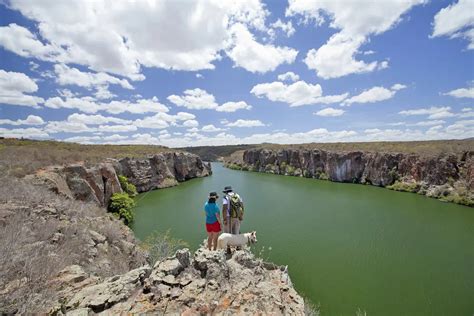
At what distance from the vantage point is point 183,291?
4973 mm

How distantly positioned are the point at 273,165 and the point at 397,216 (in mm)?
Result: 50722

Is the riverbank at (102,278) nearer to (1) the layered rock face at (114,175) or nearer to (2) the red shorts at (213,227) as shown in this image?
(2) the red shorts at (213,227)

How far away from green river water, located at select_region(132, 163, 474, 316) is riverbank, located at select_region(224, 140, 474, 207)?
23.5 feet

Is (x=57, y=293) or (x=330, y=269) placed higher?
(x=57, y=293)

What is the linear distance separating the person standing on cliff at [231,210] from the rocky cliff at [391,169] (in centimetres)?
3588

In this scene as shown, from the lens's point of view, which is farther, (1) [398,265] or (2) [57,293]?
(1) [398,265]


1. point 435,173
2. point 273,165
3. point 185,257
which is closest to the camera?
point 185,257

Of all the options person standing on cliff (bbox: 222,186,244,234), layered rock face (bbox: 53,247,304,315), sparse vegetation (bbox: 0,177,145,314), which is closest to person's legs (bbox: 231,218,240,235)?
person standing on cliff (bbox: 222,186,244,234)

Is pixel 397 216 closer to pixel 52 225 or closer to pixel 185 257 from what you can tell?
pixel 185 257

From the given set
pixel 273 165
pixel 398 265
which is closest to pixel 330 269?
pixel 398 265

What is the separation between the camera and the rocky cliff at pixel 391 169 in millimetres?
35125

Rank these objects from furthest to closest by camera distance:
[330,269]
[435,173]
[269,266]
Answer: [435,173] < [330,269] < [269,266]

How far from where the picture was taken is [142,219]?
979 inches

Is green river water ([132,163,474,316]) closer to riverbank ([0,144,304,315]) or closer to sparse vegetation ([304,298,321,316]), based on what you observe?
sparse vegetation ([304,298,321,316])
